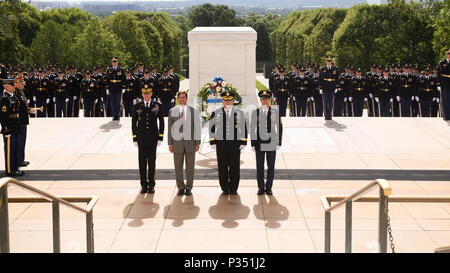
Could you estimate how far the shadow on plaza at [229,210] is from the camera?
7746 mm

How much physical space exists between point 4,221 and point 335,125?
36.3ft

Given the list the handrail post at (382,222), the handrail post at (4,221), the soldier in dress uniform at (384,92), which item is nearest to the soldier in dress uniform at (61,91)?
the soldier in dress uniform at (384,92)

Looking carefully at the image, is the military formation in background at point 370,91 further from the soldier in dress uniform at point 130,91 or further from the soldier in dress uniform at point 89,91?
the soldier in dress uniform at point 89,91

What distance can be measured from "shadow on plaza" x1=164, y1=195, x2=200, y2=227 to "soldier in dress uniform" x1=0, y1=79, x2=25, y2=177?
301 centimetres

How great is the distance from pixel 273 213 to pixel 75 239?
2759 millimetres

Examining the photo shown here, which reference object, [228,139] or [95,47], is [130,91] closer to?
[228,139]

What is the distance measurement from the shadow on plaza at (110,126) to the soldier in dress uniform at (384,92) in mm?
7659

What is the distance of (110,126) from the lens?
1442 cm

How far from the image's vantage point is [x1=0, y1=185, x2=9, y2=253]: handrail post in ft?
13.1

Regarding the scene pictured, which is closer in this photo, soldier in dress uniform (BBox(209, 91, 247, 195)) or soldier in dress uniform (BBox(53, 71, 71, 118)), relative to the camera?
soldier in dress uniform (BBox(209, 91, 247, 195))

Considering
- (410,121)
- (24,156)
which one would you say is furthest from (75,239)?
(410,121)

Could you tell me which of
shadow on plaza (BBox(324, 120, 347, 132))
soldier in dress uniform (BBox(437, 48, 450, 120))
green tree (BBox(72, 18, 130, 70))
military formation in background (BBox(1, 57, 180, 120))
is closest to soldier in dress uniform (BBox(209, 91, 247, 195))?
shadow on plaza (BBox(324, 120, 347, 132))

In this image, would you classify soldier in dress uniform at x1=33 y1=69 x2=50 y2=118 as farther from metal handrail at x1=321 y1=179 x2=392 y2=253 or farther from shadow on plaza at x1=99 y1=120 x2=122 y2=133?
metal handrail at x1=321 y1=179 x2=392 y2=253
